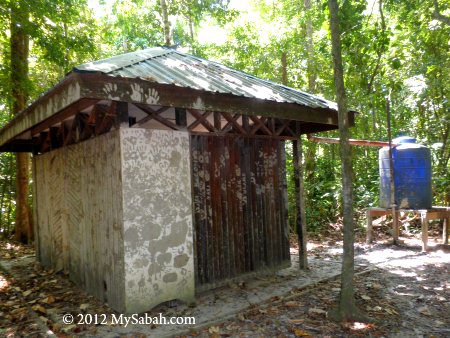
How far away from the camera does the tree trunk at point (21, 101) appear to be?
32.9 feet

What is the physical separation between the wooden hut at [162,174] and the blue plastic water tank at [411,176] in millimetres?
2832

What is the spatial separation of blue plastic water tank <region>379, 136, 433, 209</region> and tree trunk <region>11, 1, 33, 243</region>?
10334 millimetres

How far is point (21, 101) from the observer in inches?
411

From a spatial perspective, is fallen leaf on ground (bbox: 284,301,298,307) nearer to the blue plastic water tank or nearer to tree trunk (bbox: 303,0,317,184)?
the blue plastic water tank

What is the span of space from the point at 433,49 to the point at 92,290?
10.4m

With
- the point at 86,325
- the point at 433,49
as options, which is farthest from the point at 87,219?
the point at 433,49

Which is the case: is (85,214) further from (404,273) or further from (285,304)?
(404,273)

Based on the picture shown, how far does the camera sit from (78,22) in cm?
1324

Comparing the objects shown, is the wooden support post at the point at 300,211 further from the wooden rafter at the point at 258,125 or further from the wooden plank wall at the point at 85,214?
the wooden plank wall at the point at 85,214

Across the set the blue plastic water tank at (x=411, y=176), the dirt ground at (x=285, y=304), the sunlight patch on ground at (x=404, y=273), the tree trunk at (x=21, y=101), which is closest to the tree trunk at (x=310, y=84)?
the blue plastic water tank at (x=411, y=176)

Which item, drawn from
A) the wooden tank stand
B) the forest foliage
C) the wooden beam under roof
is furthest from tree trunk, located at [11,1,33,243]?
the wooden tank stand

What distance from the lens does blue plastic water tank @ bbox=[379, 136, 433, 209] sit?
815 centimetres

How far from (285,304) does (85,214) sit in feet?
11.4

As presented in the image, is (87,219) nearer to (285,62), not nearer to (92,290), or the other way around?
(92,290)
